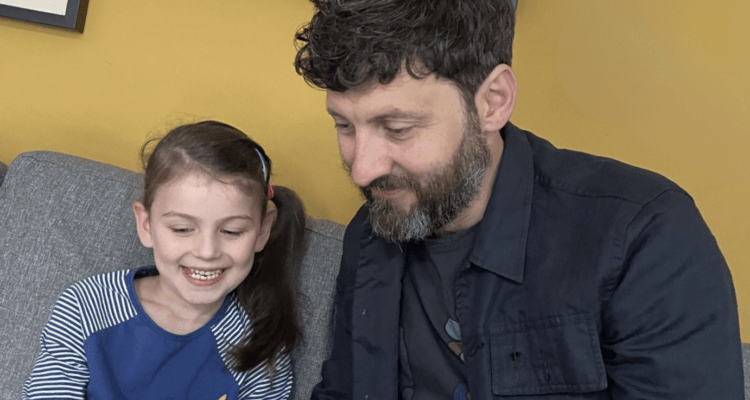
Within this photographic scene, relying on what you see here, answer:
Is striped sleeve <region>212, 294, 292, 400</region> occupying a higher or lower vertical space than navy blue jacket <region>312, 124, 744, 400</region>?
lower

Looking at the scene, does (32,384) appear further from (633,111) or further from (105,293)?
(633,111)

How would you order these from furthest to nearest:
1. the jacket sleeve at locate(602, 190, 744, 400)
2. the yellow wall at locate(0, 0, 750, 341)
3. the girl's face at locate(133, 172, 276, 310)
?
the yellow wall at locate(0, 0, 750, 341) < the girl's face at locate(133, 172, 276, 310) < the jacket sleeve at locate(602, 190, 744, 400)

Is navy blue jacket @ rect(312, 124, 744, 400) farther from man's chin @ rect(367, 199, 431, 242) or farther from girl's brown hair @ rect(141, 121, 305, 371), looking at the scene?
girl's brown hair @ rect(141, 121, 305, 371)

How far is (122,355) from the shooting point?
1544 mm

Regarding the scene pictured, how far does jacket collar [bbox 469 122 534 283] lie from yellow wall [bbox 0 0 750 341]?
538mm

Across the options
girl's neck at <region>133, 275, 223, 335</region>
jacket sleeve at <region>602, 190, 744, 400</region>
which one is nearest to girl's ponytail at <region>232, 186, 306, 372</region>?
girl's neck at <region>133, 275, 223, 335</region>

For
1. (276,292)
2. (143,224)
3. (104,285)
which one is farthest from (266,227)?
(104,285)

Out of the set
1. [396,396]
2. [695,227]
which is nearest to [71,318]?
[396,396]

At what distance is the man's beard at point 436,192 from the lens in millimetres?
1303

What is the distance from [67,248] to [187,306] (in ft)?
1.09

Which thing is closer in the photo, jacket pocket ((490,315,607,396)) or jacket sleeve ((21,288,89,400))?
jacket pocket ((490,315,607,396))

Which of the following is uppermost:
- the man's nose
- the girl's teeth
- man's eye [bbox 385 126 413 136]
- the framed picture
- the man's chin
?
the framed picture

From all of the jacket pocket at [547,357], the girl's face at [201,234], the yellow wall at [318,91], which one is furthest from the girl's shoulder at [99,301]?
the jacket pocket at [547,357]

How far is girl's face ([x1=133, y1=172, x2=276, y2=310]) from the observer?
4.86 feet
